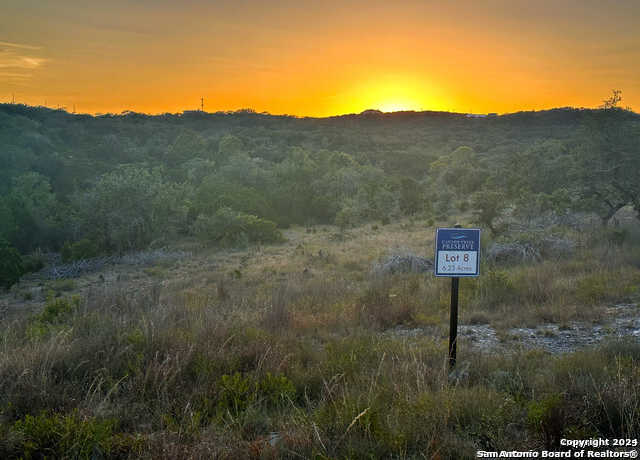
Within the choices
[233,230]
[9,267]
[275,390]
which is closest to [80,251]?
[9,267]

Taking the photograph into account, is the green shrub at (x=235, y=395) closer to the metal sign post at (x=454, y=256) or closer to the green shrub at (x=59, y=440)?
the green shrub at (x=59, y=440)

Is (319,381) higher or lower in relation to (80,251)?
higher

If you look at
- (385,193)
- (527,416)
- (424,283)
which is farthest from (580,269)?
(385,193)

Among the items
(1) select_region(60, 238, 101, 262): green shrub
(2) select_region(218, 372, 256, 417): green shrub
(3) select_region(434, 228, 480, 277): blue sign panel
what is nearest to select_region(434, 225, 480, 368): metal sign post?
(3) select_region(434, 228, 480, 277): blue sign panel

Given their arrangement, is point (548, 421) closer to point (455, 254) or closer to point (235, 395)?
point (455, 254)

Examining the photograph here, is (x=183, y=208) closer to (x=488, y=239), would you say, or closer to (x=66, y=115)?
(x=488, y=239)

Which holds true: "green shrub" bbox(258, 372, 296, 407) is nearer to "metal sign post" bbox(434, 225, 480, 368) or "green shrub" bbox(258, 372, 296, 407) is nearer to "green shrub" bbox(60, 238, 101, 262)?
"metal sign post" bbox(434, 225, 480, 368)

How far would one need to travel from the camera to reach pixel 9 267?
17.8 m

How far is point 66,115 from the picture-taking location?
76500 mm

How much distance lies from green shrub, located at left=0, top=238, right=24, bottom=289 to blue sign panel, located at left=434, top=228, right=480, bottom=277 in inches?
689

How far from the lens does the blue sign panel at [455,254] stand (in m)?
5.00

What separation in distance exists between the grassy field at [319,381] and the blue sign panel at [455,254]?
0.95m

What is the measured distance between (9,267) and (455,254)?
17.9 m

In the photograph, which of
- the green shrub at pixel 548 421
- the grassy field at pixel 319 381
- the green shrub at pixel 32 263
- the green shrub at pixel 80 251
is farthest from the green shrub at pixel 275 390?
the green shrub at pixel 80 251
